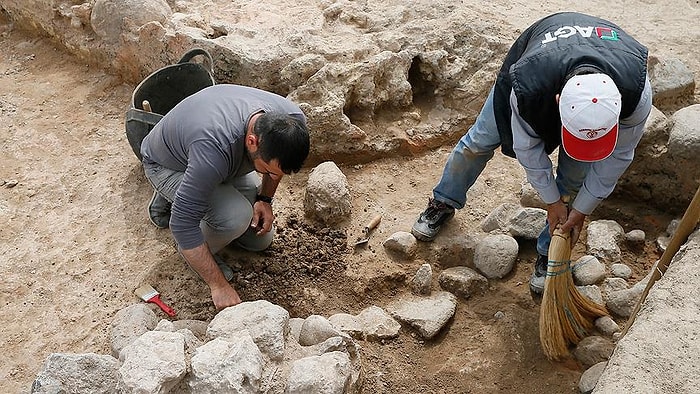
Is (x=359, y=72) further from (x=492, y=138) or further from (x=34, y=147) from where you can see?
(x=34, y=147)

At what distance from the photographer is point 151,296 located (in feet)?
10.9

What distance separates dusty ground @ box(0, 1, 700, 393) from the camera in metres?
3.14

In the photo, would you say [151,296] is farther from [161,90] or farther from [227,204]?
[161,90]

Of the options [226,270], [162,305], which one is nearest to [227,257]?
[226,270]

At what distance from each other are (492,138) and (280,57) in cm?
151

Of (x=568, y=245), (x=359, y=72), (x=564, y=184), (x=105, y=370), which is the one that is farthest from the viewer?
(x=359, y=72)

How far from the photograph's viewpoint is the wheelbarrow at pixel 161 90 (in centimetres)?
375

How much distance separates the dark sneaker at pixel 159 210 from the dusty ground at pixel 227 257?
0.19 feet

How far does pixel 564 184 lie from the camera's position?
3.24 meters

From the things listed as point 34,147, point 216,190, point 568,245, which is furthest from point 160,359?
point 34,147

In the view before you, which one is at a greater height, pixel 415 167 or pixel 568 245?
pixel 568 245

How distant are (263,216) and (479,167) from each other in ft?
3.91

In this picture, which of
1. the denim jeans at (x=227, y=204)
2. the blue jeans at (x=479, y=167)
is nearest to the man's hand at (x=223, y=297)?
the denim jeans at (x=227, y=204)

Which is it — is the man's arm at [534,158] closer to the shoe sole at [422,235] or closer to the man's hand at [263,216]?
the shoe sole at [422,235]
